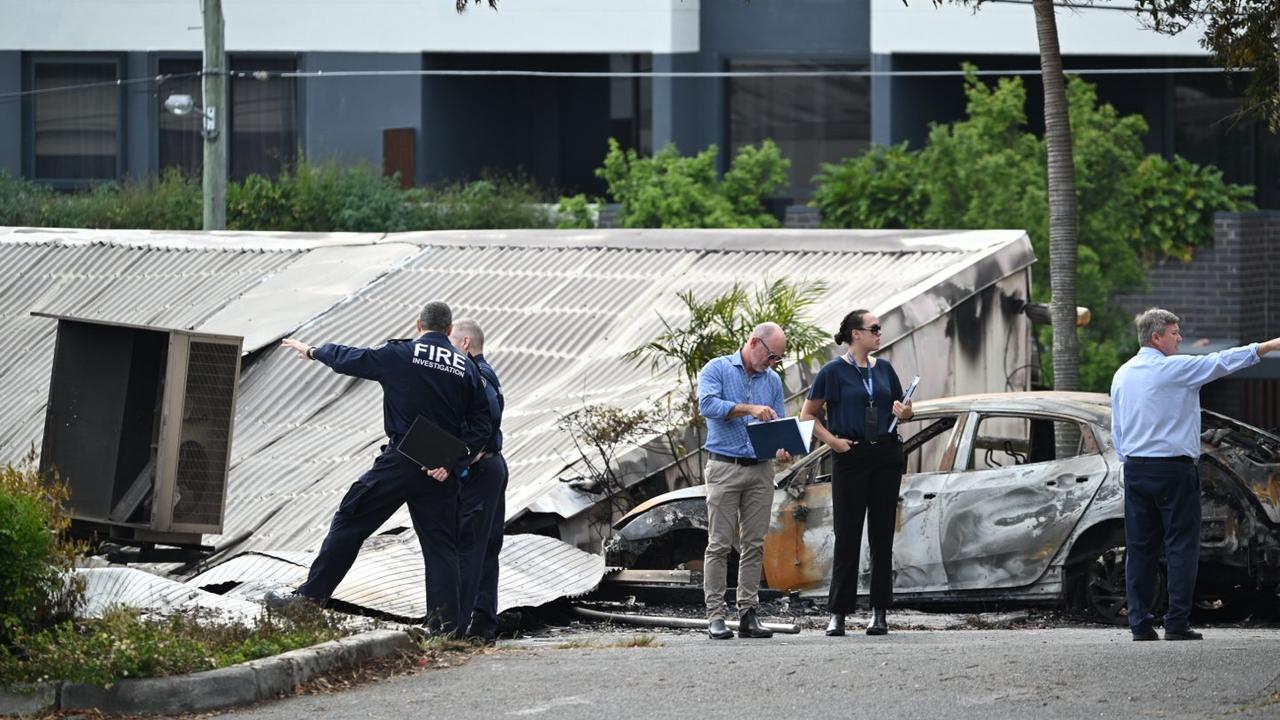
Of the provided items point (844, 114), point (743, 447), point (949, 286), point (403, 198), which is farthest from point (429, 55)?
point (743, 447)

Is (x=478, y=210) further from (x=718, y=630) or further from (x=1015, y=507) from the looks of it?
(x=718, y=630)

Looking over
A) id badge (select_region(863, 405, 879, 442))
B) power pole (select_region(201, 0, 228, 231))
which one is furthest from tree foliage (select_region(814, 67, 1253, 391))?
id badge (select_region(863, 405, 879, 442))

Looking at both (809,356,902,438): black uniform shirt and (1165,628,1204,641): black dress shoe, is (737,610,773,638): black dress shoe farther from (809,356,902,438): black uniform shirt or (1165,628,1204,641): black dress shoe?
(1165,628,1204,641): black dress shoe

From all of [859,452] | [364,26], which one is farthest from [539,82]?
[859,452]

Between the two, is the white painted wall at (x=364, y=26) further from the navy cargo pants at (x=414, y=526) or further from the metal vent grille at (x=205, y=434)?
the navy cargo pants at (x=414, y=526)

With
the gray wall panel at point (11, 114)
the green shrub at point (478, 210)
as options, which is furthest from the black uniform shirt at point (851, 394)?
the gray wall panel at point (11, 114)

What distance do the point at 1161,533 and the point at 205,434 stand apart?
6.23 meters

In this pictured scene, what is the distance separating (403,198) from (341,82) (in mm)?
4566

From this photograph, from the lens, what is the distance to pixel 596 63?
37.7m

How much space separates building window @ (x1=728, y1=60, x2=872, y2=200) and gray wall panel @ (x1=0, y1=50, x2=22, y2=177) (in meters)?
13.7

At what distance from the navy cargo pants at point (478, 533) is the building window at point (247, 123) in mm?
27431

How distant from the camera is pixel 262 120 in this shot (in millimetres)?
37844

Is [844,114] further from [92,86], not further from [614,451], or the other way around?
[614,451]

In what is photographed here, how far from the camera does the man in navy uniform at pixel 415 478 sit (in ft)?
33.5
